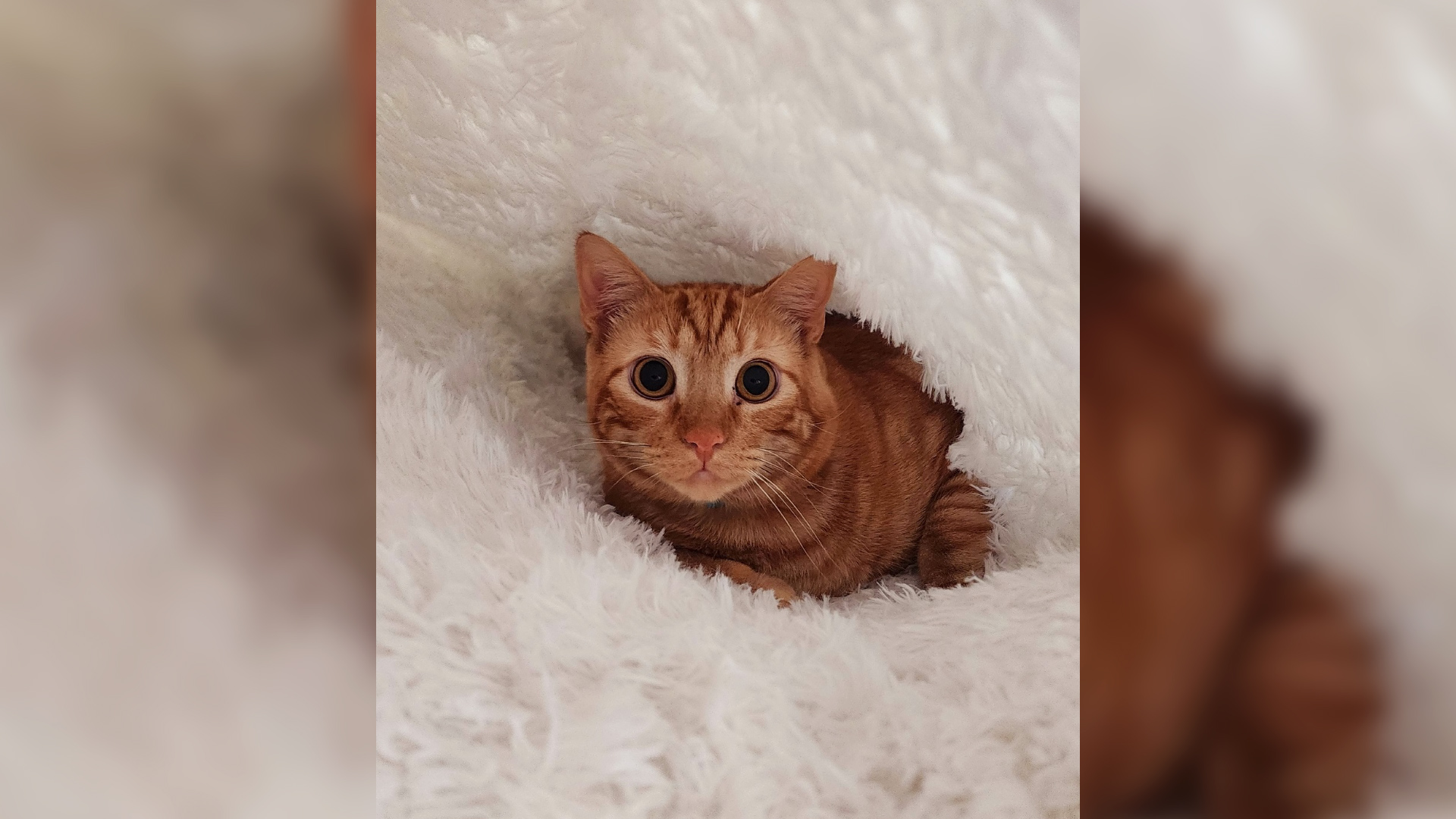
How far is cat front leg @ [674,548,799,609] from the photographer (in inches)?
28.5

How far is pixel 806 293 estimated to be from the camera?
725mm

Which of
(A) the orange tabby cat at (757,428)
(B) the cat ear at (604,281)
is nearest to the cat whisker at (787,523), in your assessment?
(A) the orange tabby cat at (757,428)

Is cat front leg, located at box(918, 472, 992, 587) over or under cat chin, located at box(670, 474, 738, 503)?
under

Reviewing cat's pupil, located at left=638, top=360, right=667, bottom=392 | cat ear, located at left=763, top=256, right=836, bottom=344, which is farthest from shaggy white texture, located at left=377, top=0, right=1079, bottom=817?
cat's pupil, located at left=638, top=360, right=667, bottom=392
